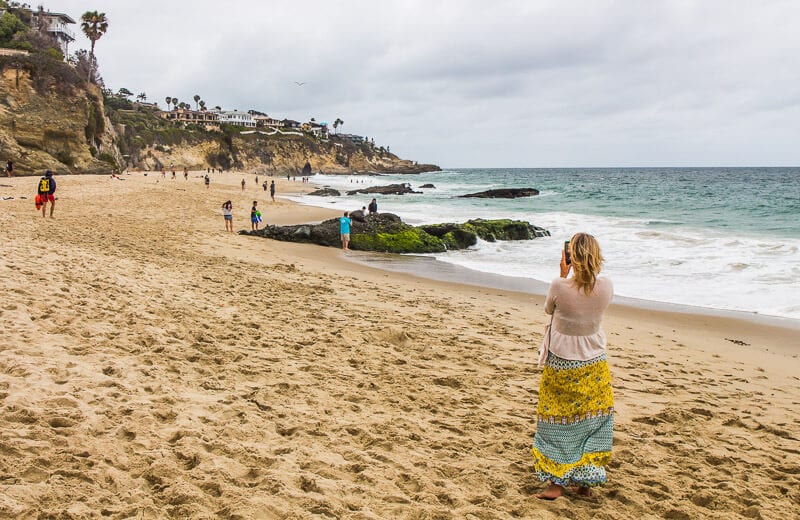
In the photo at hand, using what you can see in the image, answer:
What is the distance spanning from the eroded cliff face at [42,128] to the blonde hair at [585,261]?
134 feet

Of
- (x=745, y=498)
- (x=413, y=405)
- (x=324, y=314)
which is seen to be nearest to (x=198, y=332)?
(x=324, y=314)

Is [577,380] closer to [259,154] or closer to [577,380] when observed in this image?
[577,380]

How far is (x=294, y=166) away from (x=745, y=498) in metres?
113

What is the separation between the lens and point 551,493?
3527 mm

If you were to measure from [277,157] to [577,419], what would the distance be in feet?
355

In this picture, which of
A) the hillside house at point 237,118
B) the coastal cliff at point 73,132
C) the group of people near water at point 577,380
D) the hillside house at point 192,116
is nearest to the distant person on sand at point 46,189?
the group of people near water at point 577,380

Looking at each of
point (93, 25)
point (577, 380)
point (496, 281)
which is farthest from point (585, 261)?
point (93, 25)

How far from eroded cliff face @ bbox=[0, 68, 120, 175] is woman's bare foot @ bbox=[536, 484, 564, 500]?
40.8 m

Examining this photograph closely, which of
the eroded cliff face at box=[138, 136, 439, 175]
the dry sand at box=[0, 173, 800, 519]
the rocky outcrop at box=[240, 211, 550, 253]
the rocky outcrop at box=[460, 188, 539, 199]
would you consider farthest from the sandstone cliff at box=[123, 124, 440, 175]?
the dry sand at box=[0, 173, 800, 519]

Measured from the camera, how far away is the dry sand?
338 cm

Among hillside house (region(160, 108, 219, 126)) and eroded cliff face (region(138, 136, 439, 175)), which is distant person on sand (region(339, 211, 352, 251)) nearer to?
eroded cliff face (region(138, 136, 439, 175))

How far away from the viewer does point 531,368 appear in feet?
20.8

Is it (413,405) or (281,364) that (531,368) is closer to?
(413,405)

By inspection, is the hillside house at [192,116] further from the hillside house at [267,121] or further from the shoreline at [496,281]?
the shoreline at [496,281]
